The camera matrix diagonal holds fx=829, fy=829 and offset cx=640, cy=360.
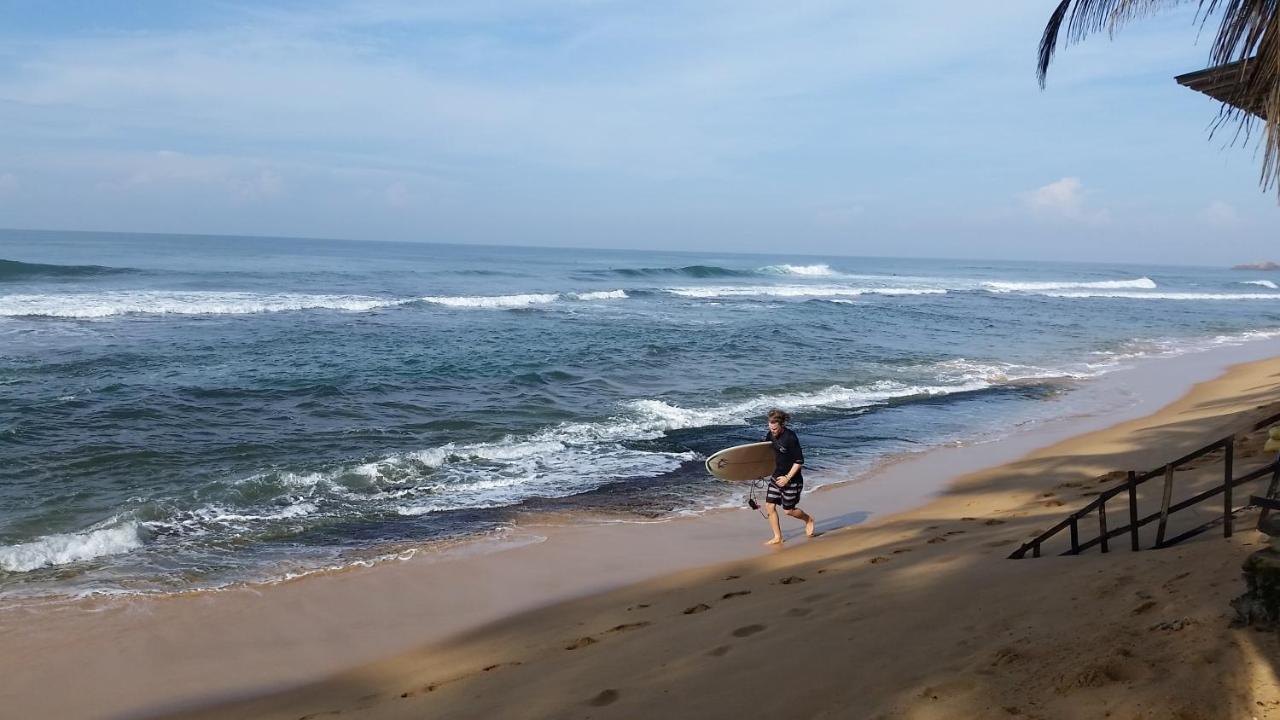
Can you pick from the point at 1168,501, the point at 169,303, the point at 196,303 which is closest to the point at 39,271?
the point at 169,303

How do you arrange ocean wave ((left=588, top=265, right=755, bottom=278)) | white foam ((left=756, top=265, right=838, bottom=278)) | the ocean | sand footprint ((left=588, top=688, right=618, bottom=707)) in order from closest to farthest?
sand footprint ((left=588, top=688, right=618, bottom=707)) < the ocean < ocean wave ((left=588, top=265, right=755, bottom=278)) < white foam ((left=756, top=265, right=838, bottom=278))

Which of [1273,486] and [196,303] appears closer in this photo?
[1273,486]

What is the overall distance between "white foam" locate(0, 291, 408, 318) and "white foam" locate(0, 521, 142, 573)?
72.0 feet

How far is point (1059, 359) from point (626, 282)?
37.8m

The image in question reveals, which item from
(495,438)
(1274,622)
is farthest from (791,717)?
(495,438)

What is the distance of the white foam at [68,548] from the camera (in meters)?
8.22

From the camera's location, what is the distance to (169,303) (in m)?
31.7

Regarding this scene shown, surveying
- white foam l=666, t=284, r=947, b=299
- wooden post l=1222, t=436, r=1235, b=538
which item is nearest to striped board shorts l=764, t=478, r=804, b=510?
wooden post l=1222, t=436, r=1235, b=538

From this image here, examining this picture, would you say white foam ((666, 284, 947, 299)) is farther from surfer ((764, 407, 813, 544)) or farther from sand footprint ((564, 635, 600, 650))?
sand footprint ((564, 635, 600, 650))

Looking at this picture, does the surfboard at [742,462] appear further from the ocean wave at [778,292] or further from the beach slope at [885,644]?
the ocean wave at [778,292]

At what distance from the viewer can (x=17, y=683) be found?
19.9ft

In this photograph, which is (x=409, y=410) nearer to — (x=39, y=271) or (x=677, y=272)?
(x=39, y=271)

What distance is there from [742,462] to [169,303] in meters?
29.1

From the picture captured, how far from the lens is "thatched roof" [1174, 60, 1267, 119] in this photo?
4.51 m
